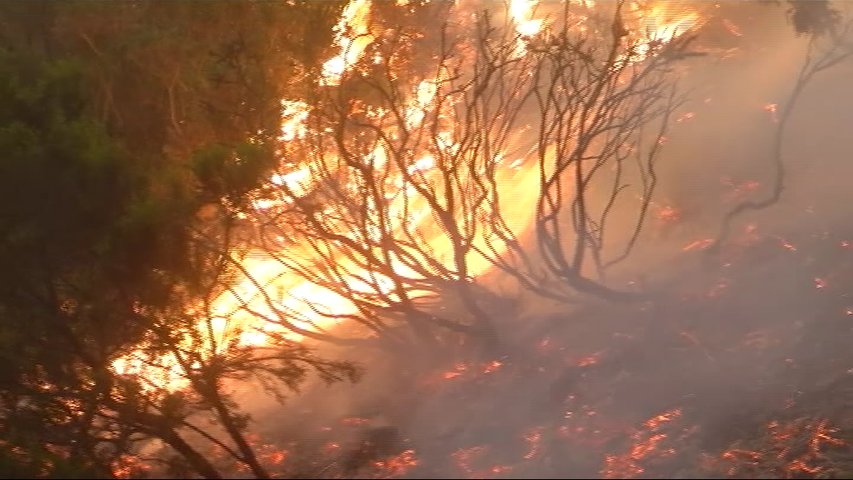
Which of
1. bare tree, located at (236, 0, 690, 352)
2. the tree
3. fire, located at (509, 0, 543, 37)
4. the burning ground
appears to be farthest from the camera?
fire, located at (509, 0, 543, 37)

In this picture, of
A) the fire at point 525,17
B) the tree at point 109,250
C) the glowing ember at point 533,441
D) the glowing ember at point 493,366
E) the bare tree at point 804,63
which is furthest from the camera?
the bare tree at point 804,63

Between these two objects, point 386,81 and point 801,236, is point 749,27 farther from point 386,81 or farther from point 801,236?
point 386,81

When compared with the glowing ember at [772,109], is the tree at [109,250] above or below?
below

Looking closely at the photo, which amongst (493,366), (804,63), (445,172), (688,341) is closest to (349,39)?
(445,172)

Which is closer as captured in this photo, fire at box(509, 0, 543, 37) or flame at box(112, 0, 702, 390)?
flame at box(112, 0, 702, 390)

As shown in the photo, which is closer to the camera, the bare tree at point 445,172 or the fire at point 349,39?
the fire at point 349,39

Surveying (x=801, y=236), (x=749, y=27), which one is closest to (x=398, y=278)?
Result: (x=801, y=236)

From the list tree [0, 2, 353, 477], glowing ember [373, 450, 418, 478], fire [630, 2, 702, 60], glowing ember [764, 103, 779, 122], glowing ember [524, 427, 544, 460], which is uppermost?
glowing ember [764, 103, 779, 122]

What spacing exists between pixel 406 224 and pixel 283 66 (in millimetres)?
2437

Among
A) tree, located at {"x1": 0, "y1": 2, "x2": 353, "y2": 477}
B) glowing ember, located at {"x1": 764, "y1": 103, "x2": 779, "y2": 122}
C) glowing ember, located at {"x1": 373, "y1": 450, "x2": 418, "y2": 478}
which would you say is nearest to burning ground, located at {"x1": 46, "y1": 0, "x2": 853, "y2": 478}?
glowing ember, located at {"x1": 373, "y1": 450, "x2": 418, "y2": 478}

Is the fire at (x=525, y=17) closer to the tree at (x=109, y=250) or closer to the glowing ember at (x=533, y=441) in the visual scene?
the tree at (x=109, y=250)

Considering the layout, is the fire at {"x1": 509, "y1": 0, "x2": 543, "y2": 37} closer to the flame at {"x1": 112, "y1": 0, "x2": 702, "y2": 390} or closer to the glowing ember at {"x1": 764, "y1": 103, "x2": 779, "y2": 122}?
the flame at {"x1": 112, "y1": 0, "x2": 702, "y2": 390}

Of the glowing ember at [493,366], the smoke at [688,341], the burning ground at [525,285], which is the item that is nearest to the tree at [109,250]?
the burning ground at [525,285]

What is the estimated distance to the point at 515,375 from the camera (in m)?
7.89
